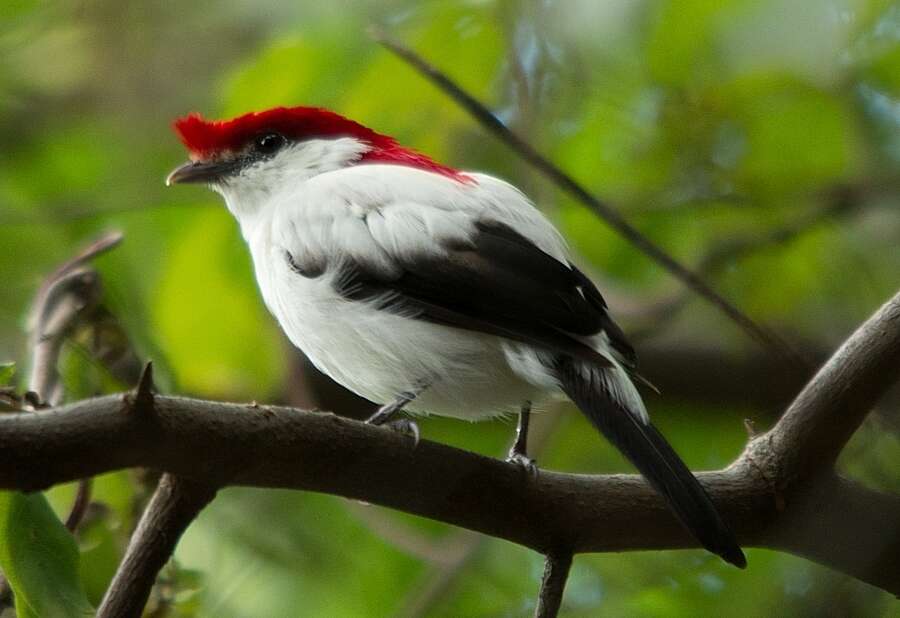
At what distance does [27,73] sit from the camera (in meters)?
6.61

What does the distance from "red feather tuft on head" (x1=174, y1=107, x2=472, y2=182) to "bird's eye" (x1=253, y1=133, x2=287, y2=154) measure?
0.02 m

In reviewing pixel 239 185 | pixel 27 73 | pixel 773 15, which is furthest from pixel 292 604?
pixel 27 73

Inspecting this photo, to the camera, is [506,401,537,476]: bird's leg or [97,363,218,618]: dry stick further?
[506,401,537,476]: bird's leg

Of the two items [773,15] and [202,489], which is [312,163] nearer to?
[773,15]

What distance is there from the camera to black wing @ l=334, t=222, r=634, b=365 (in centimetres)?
320

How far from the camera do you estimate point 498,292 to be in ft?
10.7

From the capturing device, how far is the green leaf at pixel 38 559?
2393 millimetres

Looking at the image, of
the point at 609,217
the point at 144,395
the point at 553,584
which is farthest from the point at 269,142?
the point at 144,395

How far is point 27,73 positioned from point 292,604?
10.6 feet

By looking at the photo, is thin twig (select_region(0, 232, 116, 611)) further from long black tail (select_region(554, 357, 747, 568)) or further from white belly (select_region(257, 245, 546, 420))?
long black tail (select_region(554, 357, 747, 568))

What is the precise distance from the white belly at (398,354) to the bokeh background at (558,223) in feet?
2.98

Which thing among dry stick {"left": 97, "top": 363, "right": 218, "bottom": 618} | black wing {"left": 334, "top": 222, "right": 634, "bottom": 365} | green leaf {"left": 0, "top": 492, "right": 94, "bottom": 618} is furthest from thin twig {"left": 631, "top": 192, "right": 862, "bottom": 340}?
green leaf {"left": 0, "top": 492, "right": 94, "bottom": 618}

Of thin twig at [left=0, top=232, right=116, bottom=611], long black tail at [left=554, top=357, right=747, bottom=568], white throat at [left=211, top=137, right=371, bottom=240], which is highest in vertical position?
white throat at [left=211, top=137, right=371, bottom=240]

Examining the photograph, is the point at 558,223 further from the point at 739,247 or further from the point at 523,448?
the point at 523,448
